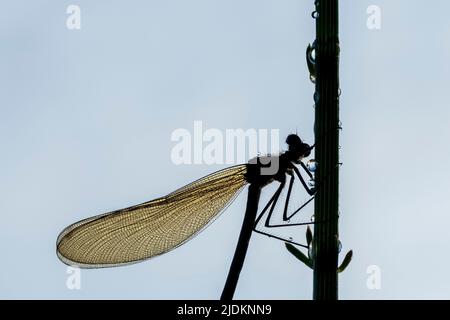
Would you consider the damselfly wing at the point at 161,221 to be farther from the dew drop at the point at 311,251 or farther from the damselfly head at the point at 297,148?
the dew drop at the point at 311,251

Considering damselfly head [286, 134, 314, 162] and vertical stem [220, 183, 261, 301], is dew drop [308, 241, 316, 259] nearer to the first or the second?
vertical stem [220, 183, 261, 301]

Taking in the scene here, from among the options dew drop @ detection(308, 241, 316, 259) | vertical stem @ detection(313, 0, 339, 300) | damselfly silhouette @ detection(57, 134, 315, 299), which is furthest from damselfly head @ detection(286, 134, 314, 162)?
vertical stem @ detection(313, 0, 339, 300)

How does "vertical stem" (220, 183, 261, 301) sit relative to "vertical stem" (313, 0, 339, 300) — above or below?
below

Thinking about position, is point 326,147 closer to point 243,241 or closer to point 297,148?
point 297,148
